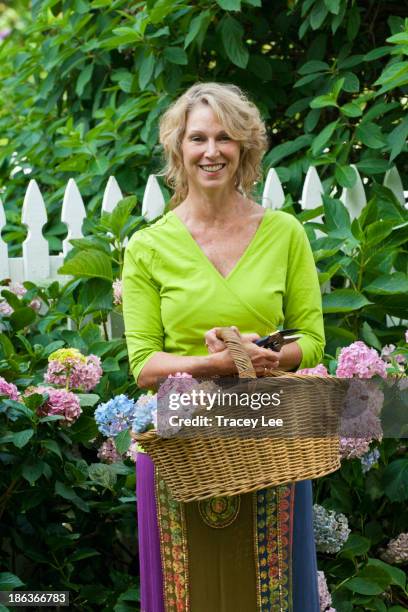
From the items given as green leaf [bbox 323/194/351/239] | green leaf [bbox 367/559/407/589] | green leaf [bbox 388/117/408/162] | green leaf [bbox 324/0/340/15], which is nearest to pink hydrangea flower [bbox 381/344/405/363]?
green leaf [bbox 323/194/351/239]

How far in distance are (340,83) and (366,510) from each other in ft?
5.60

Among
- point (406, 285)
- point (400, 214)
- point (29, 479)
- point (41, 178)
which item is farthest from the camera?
point (41, 178)

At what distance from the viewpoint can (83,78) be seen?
17.3 feet

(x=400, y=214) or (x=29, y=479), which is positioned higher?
(x=400, y=214)

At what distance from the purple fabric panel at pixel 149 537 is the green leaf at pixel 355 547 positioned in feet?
3.16

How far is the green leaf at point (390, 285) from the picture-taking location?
13.4 feet

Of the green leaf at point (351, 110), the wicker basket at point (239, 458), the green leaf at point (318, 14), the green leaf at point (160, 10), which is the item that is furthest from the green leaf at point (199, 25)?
the wicker basket at point (239, 458)

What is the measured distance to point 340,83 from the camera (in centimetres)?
455

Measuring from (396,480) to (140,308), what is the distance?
1.31 meters

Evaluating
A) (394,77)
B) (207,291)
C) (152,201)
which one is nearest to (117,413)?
(207,291)

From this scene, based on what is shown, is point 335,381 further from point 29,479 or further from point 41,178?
point 41,178

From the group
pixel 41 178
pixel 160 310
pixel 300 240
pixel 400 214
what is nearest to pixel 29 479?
pixel 160 310

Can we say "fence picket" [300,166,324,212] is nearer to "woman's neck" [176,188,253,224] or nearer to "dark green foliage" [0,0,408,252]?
"dark green foliage" [0,0,408,252]

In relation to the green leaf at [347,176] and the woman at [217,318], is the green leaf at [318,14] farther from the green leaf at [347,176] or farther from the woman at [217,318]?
the woman at [217,318]
